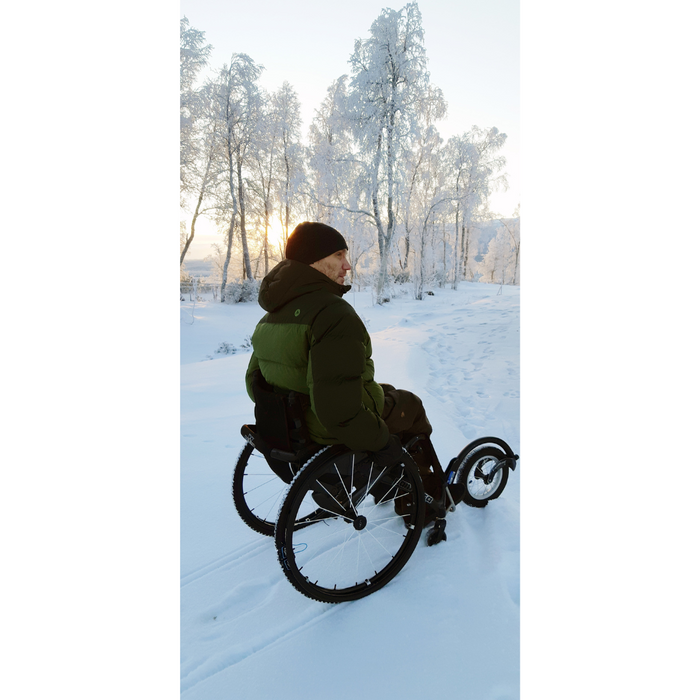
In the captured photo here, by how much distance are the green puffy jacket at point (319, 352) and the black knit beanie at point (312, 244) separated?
56 mm

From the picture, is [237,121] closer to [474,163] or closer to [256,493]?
[474,163]

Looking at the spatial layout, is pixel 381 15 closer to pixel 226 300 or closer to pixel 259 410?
pixel 226 300

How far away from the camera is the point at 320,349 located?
3.90 feet

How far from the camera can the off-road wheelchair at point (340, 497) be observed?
1314 mm

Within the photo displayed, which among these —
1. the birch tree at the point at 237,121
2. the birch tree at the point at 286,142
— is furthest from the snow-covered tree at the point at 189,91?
the birch tree at the point at 286,142

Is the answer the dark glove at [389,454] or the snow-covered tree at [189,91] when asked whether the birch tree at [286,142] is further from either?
the dark glove at [389,454]

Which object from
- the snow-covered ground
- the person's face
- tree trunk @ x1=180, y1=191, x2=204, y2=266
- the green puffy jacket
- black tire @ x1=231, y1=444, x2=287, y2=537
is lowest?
the snow-covered ground

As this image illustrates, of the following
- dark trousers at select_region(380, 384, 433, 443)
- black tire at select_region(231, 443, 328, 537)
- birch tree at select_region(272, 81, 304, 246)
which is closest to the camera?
dark trousers at select_region(380, 384, 433, 443)

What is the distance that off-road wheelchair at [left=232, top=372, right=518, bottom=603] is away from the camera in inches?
51.8

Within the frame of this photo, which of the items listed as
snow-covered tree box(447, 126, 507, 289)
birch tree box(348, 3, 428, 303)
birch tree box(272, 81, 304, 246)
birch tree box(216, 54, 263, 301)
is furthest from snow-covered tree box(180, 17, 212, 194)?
snow-covered tree box(447, 126, 507, 289)

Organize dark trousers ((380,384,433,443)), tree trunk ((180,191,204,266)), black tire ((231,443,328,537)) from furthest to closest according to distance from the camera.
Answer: tree trunk ((180,191,204,266))
black tire ((231,443,328,537))
dark trousers ((380,384,433,443))

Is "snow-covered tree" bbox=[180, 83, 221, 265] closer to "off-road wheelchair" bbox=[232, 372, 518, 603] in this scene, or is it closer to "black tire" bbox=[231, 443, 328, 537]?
"black tire" bbox=[231, 443, 328, 537]
